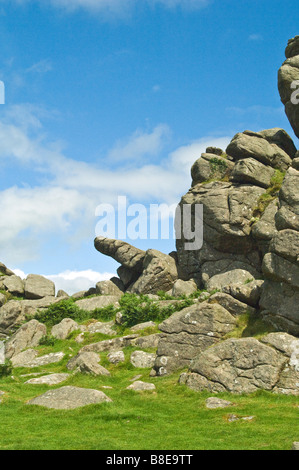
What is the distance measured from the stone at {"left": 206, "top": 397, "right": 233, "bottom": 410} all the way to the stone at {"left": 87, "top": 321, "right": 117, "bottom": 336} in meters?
24.6

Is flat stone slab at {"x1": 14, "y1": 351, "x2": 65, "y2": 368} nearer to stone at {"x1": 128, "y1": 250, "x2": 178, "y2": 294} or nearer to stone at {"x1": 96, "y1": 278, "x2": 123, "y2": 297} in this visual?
stone at {"x1": 128, "y1": 250, "x2": 178, "y2": 294}

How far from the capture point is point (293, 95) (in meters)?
61.8

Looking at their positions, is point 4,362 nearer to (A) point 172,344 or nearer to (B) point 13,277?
(A) point 172,344

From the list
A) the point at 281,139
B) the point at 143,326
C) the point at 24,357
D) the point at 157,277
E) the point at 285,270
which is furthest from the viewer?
the point at 281,139

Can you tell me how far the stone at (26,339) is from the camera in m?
50.7

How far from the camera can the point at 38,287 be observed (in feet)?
258

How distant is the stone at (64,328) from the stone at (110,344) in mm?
8193

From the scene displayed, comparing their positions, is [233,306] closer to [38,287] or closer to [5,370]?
[5,370]

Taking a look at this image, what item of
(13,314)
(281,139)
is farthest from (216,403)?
(281,139)

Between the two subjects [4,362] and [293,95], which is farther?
[293,95]

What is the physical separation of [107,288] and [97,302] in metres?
7.97

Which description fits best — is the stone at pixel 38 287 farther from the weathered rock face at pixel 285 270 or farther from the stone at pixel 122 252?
the weathered rock face at pixel 285 270
